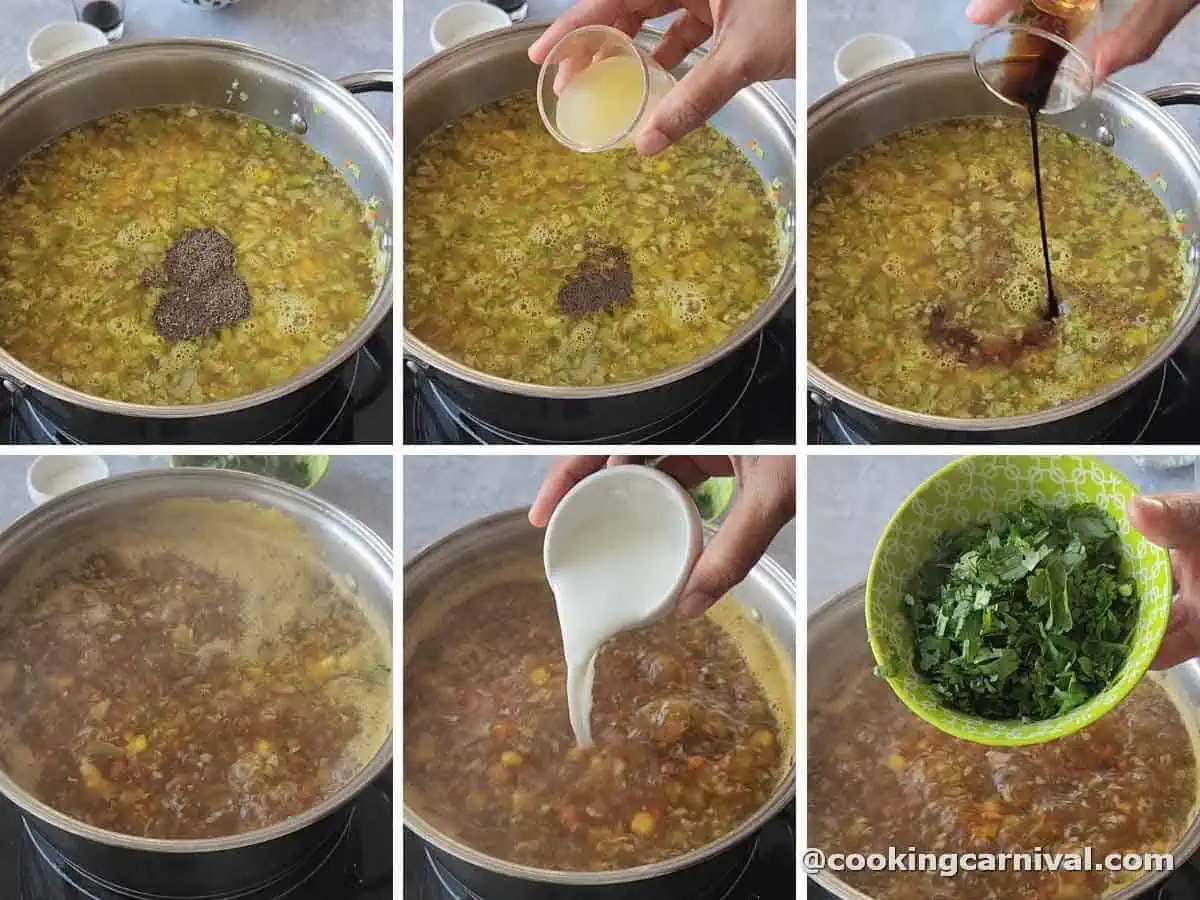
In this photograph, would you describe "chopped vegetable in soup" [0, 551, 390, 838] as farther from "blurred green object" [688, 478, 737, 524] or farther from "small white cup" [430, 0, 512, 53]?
"small white cup" [430, 0, 512, 53]

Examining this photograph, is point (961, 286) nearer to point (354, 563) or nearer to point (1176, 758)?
point (1176, 758)

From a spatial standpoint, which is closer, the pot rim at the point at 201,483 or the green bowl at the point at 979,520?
the green bowl at the point at 979,520

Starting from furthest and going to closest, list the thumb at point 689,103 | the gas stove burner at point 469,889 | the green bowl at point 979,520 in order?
the gas stove burner at point 469,889
the thumb at point 689,103
the green bowl at point 979,520

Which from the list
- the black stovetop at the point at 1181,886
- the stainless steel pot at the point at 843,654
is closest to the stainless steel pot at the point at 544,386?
the stainless steel pot at the point at 843,654

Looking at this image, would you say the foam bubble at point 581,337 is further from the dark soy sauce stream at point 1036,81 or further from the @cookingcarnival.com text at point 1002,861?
the @cookingcarnival.com text at point 1002,861

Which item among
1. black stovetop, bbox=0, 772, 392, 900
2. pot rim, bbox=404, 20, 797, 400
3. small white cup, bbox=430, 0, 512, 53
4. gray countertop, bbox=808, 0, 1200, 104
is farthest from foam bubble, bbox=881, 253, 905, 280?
black stovetop, bbox=0, 772, 392, 900

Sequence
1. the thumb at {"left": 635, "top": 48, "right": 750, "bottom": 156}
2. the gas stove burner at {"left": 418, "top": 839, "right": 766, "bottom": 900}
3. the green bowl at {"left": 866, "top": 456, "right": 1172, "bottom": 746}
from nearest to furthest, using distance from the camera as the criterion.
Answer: the green bowl at {"left": 866, "top": 456, "right": 1172, "bottom": 746} → the thumb at {"left": 635, "top": 48, "right": 750, "bottom": 156} → the gas stove burner at {"left": 418, "top": 839, "right": 766, "bottom": 900}
